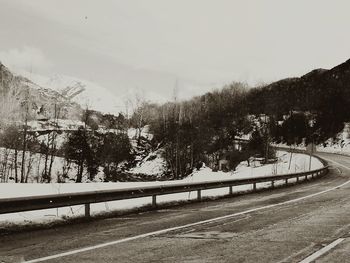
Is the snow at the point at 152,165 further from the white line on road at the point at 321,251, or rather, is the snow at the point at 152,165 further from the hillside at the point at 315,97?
the white line on road at the point at 321,251

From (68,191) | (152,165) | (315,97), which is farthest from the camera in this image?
(315,97)

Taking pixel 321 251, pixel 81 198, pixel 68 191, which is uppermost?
pixel 81 198

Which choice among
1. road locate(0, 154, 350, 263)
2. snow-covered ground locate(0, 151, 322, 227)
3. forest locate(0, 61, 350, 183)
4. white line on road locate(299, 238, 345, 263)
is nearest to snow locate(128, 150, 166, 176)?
Answer: forest locate(0, 61, 350, 183)

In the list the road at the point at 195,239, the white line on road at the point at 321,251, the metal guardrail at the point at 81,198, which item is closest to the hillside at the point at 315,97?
the metal guardrail at the point at 81,198

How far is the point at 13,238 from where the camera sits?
9.09 meters

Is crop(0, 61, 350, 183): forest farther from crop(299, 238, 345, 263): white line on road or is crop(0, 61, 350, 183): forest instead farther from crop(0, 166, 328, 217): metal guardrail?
crop(299, 238, 345, 263): white line on road

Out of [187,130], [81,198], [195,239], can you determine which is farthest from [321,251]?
[187,130]

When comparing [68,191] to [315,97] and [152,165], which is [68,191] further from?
[315,97]

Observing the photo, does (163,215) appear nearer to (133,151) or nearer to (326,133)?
(133,151)

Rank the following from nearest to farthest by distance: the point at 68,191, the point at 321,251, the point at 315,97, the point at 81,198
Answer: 1. the point at 321,251
2. the point at 81,198
3. the point at 68,191
4. the point at 315,97

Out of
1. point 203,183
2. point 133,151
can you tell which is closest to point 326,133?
point 133,151

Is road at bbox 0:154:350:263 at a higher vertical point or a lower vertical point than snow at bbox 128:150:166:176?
lower

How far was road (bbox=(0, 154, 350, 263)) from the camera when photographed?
Answer: 7.21 m

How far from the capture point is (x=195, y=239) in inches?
348
